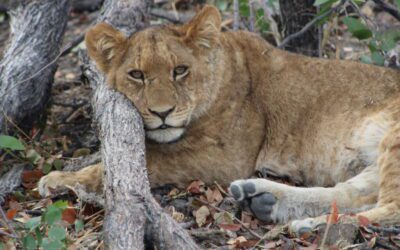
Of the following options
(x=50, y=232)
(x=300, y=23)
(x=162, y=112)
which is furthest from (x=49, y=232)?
(x=300, y=23)

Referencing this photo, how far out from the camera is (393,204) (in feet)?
13.0

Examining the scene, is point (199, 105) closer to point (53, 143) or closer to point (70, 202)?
point (70, 202)

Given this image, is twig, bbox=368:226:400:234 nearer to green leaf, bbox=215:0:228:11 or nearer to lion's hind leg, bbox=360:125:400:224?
lion's hind leg, bbox=360:125:400:224

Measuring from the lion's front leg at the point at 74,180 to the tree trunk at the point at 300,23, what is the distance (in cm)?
219

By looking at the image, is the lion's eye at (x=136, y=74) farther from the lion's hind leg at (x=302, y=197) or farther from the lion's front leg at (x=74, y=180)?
the lion's hind leg at (x=302, y=197)

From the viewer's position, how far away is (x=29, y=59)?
5.21 metres

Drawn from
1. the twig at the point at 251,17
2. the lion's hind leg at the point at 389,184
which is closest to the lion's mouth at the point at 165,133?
the lion's hind leg at the point at 389,184

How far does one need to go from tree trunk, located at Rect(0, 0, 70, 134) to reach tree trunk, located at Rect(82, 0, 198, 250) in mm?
646

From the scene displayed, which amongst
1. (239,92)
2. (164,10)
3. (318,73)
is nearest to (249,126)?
(239,92)

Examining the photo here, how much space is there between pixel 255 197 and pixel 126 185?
0.96 metres

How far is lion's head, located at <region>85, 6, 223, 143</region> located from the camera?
4414mm

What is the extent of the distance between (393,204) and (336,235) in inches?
16.7

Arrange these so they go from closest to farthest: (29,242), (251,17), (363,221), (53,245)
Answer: (53,245)
(29,242)
(363,221)
(251,17)

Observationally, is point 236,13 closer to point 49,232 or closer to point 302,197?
point 302,197
